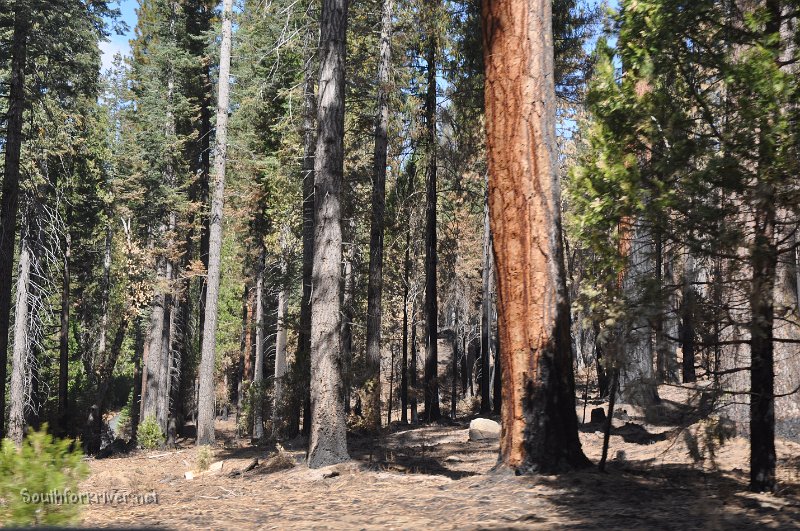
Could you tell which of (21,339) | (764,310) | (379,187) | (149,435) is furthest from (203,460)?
(149,435)

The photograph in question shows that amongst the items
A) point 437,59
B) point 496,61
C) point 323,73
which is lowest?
point 496,61

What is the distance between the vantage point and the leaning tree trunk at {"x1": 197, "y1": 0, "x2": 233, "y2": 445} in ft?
60.2

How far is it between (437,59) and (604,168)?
623 inches

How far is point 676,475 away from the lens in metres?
7.13

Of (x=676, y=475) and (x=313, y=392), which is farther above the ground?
(x=313, y=392)

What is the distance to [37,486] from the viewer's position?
15.4ft

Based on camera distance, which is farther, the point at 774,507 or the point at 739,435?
the point at 739,435

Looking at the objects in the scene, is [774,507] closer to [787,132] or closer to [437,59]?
[787,132]

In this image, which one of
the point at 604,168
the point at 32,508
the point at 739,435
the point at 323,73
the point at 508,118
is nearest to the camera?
the point at 32,508

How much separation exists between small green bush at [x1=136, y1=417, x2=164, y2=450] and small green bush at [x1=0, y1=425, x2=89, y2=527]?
17.4 m

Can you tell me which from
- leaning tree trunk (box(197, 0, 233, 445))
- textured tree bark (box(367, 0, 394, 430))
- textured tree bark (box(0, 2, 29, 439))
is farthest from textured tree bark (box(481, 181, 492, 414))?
textured tree bark (box(0, 2, 29, 439))

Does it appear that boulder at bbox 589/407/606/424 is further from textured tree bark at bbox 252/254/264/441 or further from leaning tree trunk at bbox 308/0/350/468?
textured tree bark at bbox 252/254/264/441

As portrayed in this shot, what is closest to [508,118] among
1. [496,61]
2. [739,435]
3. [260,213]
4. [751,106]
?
[496,61]

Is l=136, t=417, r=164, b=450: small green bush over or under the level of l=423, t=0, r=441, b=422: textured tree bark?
under
